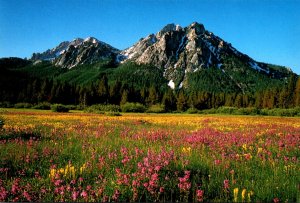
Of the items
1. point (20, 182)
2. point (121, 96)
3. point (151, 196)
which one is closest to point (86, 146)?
point (20, 182)

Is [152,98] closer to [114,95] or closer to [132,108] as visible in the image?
[114,95]

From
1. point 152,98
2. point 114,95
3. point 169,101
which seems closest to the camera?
point 169,101

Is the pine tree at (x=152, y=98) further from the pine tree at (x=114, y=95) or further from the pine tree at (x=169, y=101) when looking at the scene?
the pine tree at (x=114, y=95)

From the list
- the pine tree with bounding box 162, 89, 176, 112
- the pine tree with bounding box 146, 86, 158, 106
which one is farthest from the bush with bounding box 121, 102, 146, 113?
the pine tree with bounding box 146, 86, 158, 106

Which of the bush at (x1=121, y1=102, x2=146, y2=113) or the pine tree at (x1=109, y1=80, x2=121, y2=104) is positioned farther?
the pine tree at (x1=109, y1=80, x2=121, y2=104)

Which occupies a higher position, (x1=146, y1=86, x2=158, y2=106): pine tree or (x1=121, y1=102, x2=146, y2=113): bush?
(x1=146, y1=86, x2=158, y2=106): pine tree

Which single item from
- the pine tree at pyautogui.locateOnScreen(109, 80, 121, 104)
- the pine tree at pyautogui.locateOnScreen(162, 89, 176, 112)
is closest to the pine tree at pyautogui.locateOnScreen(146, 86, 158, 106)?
the pine tree at pyautogui.locateOnScreen(162, 89, 176, 112)

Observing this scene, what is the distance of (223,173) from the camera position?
6.68m

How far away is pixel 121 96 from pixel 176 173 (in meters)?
147

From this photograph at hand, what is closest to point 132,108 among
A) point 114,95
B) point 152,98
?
point 114,95

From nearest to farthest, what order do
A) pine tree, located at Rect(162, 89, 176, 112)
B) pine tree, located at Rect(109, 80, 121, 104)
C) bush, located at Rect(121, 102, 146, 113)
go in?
bush, located at Rect(121, 102, 146, 113)
pine tree, located at Rect(162, 89, 176, 112)
pine tree, located at Rect(109, 80, 121, 104)

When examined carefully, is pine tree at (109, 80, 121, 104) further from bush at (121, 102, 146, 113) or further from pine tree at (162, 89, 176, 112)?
bush at (121, 102, 146, 113)

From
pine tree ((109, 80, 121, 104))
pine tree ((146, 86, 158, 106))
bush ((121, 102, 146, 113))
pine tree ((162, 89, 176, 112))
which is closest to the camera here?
bush ((121, 102, 146, 113))

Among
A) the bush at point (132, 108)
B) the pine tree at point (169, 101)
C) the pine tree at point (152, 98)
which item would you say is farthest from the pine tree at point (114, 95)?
the bush at point (132, 108)
